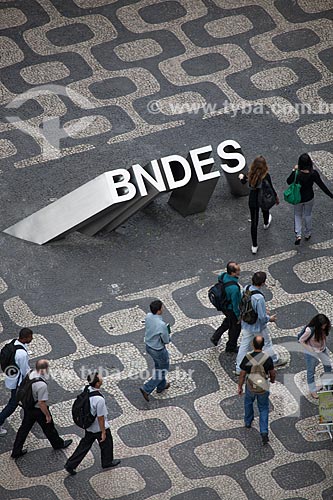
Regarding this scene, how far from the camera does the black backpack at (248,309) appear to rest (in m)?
14.6

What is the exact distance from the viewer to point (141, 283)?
54.2 feet

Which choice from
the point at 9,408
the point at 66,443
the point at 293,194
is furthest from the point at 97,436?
the point at 293,194

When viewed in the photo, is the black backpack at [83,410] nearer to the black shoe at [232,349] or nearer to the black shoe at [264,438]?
the black shoe at [264,438]

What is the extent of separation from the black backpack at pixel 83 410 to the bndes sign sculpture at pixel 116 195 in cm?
394

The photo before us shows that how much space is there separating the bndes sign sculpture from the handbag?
1.05 m

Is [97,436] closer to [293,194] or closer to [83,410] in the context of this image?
[83,410]

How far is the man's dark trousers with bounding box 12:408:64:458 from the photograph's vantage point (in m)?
13.9

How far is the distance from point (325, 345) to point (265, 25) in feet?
24.2

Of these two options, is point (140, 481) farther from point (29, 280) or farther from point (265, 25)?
point (265, 25)

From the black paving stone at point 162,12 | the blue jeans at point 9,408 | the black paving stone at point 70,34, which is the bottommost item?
the blue jeans at point 9,408

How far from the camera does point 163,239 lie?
676 inches

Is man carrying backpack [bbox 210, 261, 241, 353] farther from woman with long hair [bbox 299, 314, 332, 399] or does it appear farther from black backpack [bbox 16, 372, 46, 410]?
black backpack [bbox 16, 372, 46, 410]

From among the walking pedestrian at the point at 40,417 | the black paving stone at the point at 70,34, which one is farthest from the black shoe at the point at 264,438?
the black paving stone at the point at 70,34

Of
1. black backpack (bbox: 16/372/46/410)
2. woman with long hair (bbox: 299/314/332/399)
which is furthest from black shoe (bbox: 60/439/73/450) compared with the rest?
woman with long hair (bbox: 299/314/332/399)
